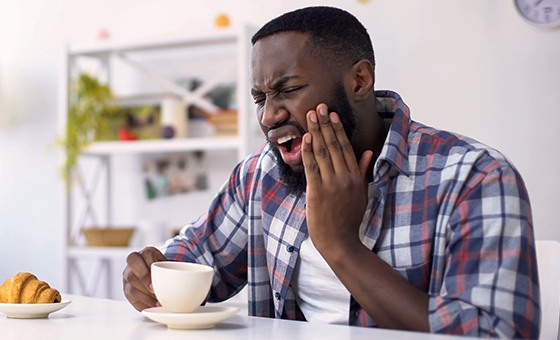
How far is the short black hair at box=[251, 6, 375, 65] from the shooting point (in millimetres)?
1408

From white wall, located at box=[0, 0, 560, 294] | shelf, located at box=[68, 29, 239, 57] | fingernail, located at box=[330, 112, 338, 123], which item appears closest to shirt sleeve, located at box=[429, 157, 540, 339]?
fingernail, located at box=[330, 112, 338, 123]

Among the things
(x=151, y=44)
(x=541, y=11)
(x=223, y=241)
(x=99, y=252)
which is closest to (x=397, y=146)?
(x=223, y=241)

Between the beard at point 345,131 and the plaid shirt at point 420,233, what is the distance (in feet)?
0.17

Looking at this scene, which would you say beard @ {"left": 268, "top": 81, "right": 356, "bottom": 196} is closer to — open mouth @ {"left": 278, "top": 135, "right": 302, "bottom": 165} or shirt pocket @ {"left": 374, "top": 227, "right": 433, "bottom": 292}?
open mouth @ {"left": 278, "top": 135, "right": 302, "bottom": 165}

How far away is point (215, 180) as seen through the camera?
3.33 m

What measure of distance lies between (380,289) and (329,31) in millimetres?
519

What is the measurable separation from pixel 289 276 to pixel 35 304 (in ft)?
1.54

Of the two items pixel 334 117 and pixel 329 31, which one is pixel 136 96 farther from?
pixel 334 117

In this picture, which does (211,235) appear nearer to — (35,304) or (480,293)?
(35,304)

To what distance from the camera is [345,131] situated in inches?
55.2

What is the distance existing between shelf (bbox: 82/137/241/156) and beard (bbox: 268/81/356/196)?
1.51 metres

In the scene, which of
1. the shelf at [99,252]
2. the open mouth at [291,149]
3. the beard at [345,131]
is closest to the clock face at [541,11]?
the beard at [345,131]

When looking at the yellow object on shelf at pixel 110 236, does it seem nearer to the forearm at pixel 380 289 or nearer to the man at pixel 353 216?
the man at pixel 353 216

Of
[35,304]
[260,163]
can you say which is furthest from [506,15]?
[35,304]
